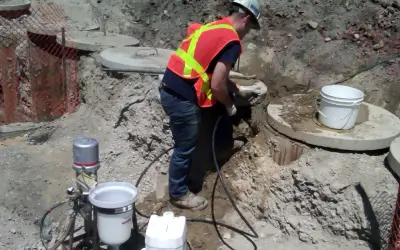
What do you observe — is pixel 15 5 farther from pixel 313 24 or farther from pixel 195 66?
pixel 195 66

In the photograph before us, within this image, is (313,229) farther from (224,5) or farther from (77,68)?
(224,5)

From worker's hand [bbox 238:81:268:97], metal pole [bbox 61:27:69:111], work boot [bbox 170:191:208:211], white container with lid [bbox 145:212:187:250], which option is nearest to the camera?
white container with lid [bbox 145:212:187:250]

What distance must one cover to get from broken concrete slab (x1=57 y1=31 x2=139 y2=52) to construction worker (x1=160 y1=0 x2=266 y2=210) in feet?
8.61

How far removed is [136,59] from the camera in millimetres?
5215

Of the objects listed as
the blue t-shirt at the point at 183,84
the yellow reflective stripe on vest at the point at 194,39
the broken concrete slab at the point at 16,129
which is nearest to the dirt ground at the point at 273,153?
the broken concrete slab at the point at 16,129

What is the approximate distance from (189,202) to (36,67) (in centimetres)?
437

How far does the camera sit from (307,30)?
653 cm

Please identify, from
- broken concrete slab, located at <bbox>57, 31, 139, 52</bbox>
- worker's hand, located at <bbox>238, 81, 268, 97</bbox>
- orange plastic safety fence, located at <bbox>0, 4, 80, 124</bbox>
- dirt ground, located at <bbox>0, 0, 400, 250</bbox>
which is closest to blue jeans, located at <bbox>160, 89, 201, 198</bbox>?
dirt ground, located at <bbox>0, 0, 400, 250</bbox>

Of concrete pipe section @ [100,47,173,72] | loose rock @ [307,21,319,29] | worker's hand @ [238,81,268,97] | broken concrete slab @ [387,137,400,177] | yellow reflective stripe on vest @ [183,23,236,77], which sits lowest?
concrete pipe section @ [100,47,173,72]

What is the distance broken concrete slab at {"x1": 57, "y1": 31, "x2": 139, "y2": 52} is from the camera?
6109mm

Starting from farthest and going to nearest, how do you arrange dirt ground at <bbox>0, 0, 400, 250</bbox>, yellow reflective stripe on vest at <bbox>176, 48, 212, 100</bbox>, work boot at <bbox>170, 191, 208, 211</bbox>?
work boot at <bbox>170, 191, 208, 211</bbox>
dirt ground at <bbox>0, 0, 400, 250</bbox>
yellow reflective stripe on vest at <bbox>176, 48, 212, 100</bbox>

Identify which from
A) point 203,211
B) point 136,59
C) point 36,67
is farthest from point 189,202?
point 36,67

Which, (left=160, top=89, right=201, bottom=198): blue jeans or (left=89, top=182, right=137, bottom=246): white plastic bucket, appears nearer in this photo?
(left=89, top=182, right=137, bottom=246): white plastic bucket

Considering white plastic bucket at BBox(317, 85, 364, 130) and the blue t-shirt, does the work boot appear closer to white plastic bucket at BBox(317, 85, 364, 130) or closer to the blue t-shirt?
the blue t-shirt
